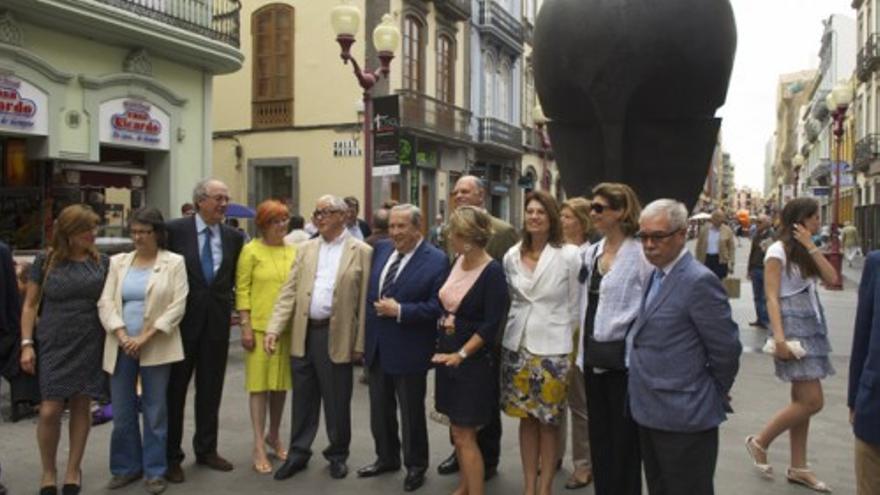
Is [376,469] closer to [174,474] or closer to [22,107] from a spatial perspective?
[174,474]

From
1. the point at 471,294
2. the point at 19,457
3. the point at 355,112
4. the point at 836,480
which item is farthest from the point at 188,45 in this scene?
the point at 836,480

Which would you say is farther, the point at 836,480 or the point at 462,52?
the point at 462,52

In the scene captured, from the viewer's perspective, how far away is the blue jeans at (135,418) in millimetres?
5008

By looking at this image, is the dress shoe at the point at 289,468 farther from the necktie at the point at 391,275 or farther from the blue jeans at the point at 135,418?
the necktie at the point at 391,275

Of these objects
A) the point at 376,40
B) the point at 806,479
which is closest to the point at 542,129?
the point at 376,40

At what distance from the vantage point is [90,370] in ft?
15.9

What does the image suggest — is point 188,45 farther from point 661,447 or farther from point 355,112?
point 661,447

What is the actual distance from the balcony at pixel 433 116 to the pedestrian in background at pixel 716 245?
411 inches

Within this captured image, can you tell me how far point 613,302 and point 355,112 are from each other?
753 inches

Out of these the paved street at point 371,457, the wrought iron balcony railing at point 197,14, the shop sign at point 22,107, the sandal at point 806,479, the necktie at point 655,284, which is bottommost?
the paved street at point 371,457


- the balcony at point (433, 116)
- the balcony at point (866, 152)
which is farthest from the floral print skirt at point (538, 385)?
the balcony at point (866, 152)

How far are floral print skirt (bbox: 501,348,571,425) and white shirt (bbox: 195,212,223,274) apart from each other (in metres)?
2.12

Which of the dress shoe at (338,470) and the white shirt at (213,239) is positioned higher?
the white shirt at (213,239)

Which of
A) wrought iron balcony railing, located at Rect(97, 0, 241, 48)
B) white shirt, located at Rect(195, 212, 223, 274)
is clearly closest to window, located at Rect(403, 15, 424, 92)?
wrought iron balcony railing, located at Rect(97, 0, 241, 48)
